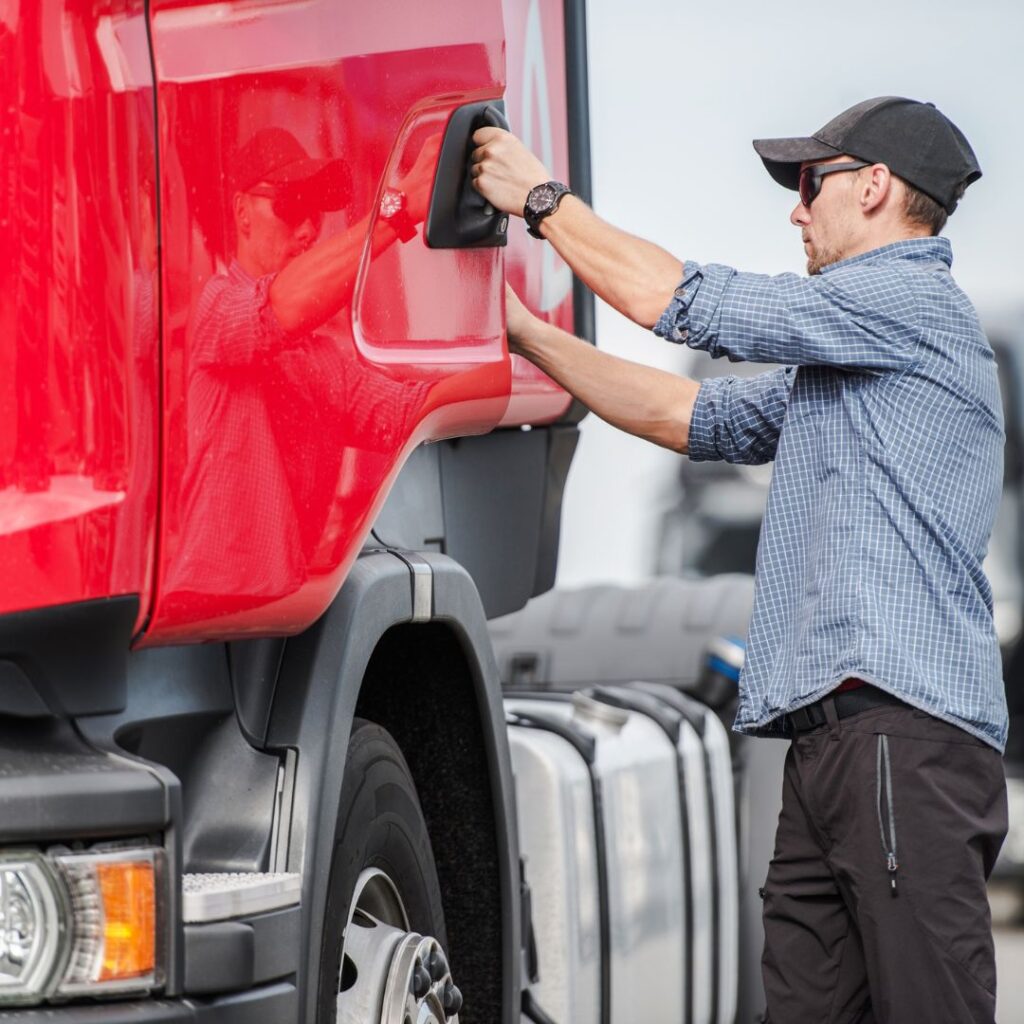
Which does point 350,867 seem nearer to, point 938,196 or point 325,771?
point 325,771

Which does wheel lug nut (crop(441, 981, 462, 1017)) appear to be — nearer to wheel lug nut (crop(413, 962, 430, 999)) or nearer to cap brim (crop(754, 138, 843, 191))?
wheel lug nut (crop(413, 962, 430, 999))

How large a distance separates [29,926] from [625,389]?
1.78 meters

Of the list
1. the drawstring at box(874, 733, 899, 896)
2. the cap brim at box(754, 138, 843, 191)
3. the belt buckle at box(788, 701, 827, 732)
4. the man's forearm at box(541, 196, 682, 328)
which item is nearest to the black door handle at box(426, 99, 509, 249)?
the man's forearm at box(541, 196, 682, 328)

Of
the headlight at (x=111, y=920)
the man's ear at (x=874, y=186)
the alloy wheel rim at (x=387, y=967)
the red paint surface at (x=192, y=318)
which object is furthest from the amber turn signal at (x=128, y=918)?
the man's ear at (x=874, y=186)

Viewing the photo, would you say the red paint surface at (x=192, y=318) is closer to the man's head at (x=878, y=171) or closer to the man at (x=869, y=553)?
the man at (x=869, y=553)

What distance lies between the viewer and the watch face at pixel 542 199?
9.29 ft

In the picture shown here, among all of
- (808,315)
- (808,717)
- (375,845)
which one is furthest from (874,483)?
(375,845)

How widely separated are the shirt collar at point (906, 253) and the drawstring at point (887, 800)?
0.77 metres

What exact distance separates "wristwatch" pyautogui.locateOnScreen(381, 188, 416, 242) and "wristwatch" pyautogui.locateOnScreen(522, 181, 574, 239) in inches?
10.4

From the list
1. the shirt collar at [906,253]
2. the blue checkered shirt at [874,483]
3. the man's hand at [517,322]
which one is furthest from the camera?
the man's hand at [517,322]

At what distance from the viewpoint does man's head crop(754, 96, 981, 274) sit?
120 inches

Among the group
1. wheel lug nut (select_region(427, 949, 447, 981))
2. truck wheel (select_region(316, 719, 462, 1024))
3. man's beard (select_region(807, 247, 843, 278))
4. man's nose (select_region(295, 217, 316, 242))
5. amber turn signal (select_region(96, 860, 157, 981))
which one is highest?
man's nose (select_region(295, 217, 316, 242))

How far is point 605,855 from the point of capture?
387 centimetres

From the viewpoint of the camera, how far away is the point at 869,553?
2.91 m
